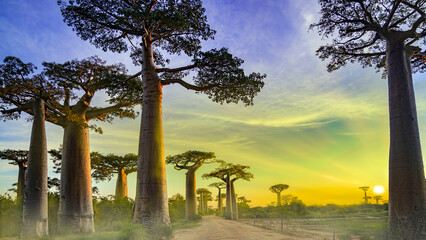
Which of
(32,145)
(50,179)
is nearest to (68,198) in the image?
(32,145)

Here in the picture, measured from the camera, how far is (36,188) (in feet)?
34.0

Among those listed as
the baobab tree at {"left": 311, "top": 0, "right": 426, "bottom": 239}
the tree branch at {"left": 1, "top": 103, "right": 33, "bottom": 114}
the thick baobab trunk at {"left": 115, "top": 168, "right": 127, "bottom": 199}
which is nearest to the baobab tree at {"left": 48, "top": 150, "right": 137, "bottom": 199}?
the thick baobab trunk at {"left": 115, "top": 168, "right": 127, "bottom": 199}

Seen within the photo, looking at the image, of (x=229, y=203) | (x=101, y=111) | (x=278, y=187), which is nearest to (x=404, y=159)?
(x=101, y=111)

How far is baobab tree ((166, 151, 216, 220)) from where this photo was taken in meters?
24.2

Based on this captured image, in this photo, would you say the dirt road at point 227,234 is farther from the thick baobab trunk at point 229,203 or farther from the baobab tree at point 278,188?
the baobab tree at point 278,188

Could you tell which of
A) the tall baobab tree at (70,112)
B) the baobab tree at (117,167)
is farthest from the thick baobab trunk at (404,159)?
the baobab tree at (117,167)

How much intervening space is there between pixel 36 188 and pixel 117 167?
13824 mm

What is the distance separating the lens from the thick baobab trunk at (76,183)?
11.1 meters

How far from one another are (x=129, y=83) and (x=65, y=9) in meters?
3.51

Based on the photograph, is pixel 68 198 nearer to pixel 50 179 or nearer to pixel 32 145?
pixel 32 145

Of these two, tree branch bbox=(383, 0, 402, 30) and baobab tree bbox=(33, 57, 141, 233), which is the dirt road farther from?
tree branch bbox=(383, 0, 402, 30)

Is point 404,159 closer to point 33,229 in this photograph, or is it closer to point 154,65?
point 154,65

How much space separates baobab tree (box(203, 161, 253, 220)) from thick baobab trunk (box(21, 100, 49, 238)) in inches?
798

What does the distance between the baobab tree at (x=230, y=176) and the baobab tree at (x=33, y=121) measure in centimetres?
2013
